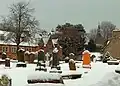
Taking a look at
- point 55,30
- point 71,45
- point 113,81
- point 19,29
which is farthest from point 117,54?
point 113,81

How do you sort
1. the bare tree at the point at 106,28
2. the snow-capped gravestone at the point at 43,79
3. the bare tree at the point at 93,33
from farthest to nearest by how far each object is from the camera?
the bare tree at the point at 93,33 → the bare tree at the point at 106,28 → the snow-capped gravestone at the point at 43,79

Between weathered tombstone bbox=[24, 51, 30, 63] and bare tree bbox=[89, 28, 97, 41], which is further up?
bare tree bbox=[89, 28, 97, 41]

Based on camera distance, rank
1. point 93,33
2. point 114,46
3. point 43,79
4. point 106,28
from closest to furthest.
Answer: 1. point 43,79
2. point 114,46
3. point 106,28
4. point 93,33

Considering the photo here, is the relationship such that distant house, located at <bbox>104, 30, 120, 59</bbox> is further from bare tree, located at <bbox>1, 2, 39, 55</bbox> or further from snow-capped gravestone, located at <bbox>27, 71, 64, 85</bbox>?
snow-capped gravestone, located at <bbox>27, 71, 64, 85</bbox>

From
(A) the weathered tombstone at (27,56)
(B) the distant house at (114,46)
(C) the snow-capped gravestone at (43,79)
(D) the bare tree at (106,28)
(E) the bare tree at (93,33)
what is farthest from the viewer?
(E) the bare tree at (93,33)

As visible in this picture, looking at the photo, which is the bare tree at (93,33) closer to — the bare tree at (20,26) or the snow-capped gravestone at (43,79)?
the bare tree at (20,26)

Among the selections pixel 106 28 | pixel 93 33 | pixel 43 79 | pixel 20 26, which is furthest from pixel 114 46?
pixel 43 79

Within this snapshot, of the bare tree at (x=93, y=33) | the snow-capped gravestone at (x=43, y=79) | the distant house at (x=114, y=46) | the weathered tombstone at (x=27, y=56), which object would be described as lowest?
the snow-capped gravestone at (x=43, y=79)

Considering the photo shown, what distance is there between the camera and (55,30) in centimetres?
9056

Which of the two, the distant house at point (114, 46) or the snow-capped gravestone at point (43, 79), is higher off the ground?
the distant house at point (114, 46)

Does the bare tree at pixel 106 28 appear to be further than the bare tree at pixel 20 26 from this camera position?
Yes

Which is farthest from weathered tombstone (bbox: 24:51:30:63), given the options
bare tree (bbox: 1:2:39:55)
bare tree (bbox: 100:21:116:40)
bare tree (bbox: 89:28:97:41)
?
bare tree (bbox: 89:28:97:41)

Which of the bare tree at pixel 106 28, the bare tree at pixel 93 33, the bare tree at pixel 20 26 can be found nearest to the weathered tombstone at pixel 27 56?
the bare tree at pixel 20 26

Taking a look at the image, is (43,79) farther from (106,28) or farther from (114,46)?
(106,28)
